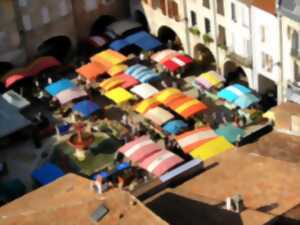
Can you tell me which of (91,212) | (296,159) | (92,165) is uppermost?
(91,212)

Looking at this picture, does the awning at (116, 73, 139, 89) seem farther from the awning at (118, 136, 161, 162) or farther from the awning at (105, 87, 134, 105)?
the awning at (118, 136, 161, 162)

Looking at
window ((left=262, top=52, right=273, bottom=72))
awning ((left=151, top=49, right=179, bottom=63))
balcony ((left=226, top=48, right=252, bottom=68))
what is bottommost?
awning ((left=151, top=49, right=179, bottom=63))

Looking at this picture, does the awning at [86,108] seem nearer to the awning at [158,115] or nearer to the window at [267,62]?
the awning at [158,115]

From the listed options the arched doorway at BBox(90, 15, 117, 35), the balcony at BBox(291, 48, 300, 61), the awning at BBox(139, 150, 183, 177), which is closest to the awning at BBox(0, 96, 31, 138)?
the awning at BBox(139, 150, 183, 177)

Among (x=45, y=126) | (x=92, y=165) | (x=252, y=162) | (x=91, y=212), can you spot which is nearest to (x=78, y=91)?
(x=45, y=126)

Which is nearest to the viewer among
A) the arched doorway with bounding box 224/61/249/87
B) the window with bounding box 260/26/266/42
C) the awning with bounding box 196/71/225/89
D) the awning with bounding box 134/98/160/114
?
the window with bounding box 260/26/266/42

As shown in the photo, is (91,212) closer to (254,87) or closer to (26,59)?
(254,87)
